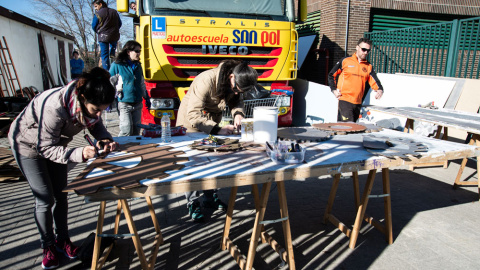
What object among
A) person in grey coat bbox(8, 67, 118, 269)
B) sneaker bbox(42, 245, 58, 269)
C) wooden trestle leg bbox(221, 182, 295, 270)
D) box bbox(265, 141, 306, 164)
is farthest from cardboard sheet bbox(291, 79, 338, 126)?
sneaker bbox(42, 245, 58, 269)

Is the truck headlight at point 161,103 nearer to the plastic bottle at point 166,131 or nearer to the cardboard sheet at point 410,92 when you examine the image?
the plastic bottle at point 166,131

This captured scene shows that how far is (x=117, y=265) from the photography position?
295 centimetres

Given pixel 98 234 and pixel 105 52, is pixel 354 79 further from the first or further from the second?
pixel 105 52

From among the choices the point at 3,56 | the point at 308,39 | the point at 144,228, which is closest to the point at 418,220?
the point at 144,228

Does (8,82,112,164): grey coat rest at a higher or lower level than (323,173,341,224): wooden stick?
higher

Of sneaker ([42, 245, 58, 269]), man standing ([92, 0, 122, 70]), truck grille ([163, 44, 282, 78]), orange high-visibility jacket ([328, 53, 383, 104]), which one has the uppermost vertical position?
man standing ([92, 0, 122, 70])

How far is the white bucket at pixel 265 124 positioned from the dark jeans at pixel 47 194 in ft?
5.61

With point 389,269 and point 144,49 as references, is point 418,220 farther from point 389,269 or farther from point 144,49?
point 144,49

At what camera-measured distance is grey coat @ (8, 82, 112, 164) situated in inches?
92.0

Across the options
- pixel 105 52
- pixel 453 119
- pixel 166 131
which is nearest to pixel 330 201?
pixel 166 131

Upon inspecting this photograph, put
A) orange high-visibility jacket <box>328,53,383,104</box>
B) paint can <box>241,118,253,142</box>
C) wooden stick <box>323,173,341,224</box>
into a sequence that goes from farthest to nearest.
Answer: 1. orange high-visibility jacket <box>328,53,383,104</box>
2. wooden stick <box>323,173,341,224</box>
3. paint can <box>241,118,253,142</box>

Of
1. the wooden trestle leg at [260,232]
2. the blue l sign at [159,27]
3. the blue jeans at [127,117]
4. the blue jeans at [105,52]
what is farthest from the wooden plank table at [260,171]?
the blue jeans at [105,52]

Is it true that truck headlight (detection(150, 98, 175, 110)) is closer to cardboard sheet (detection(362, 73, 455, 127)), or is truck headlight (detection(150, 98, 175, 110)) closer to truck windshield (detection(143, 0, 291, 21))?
truck windshield (detection(143, 0, 291, 21))

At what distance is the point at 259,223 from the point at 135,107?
337 centimetres
